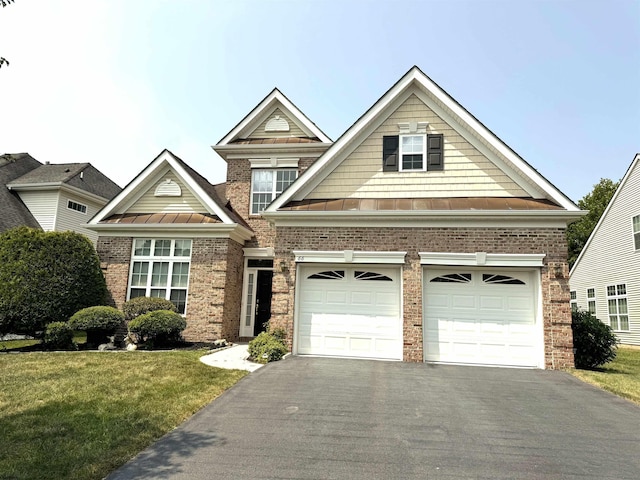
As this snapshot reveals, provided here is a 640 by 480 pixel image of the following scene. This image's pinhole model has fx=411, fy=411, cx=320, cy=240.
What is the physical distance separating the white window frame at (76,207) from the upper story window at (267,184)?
38.2 feet

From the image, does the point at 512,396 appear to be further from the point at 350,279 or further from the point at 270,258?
the point at 270,258

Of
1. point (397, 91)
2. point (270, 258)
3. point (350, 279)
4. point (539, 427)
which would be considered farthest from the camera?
point (270, 258)

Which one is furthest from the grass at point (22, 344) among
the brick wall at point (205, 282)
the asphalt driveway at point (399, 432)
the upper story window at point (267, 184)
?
the asphalt driveway at point (399, 432)

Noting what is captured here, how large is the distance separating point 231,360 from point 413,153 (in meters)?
7.41

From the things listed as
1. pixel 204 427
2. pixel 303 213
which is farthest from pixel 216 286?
pixel 204 427

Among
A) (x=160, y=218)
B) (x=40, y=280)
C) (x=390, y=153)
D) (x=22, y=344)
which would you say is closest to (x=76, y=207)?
(x=22, y=344)

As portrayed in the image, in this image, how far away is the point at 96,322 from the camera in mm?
11719

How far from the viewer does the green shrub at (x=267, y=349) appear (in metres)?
9.80

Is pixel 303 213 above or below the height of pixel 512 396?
above

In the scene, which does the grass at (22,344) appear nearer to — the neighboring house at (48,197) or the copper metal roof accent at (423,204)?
the neighboring house at (48,197)

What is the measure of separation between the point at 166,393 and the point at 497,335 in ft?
25.1

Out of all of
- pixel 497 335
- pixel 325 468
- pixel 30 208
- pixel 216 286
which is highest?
pixel 30 208

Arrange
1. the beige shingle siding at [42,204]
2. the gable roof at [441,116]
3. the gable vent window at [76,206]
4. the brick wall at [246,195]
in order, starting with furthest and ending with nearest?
1. the gable vent window at [76,206]
2. the beige shingle siding at [42,204]
3. the brick wall at [246,195]
4. the gable roof at [441,116]

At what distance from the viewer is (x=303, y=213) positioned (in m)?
11.0
